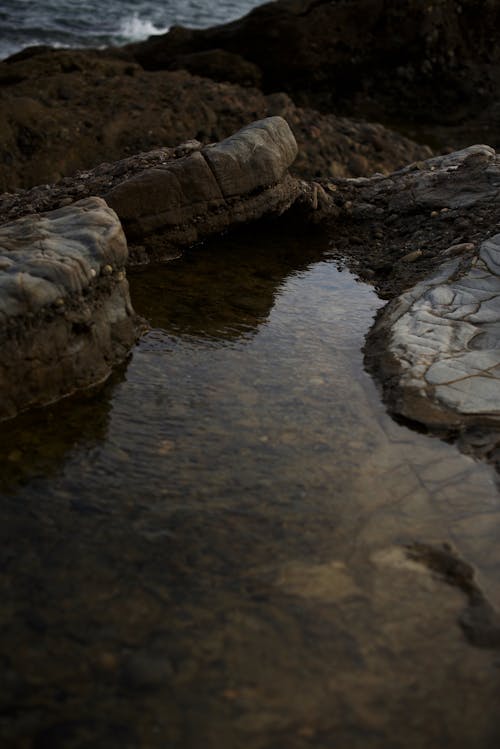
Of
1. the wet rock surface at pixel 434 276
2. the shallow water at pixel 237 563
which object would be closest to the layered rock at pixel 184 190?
the wet rock surface at pixel 434 276

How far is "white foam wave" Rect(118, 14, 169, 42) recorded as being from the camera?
61.4 ft

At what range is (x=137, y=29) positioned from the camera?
19.5 meters

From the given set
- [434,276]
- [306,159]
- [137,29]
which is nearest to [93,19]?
[137,29]

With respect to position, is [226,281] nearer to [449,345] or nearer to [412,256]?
[412,256]

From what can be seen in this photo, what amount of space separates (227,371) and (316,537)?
1384 mm

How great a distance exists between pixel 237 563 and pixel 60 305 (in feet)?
5.08

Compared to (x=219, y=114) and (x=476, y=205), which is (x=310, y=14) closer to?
(x=219, y=114)

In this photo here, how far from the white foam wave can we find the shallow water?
1585cm

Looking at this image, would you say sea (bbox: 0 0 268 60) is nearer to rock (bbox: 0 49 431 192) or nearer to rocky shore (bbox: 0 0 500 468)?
rocky shore (bbox: 0 0 500 468)

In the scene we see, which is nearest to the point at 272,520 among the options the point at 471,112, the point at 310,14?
the point at 471,112

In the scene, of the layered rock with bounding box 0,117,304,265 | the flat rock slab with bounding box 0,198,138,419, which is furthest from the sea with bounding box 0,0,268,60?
the flat rock slab with bounding box 0,198,138,419

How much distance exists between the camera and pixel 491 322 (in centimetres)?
457

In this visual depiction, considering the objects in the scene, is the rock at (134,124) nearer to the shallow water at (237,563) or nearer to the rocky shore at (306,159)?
the rocky shore at (306,159)

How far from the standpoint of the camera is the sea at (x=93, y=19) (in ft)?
57.4
